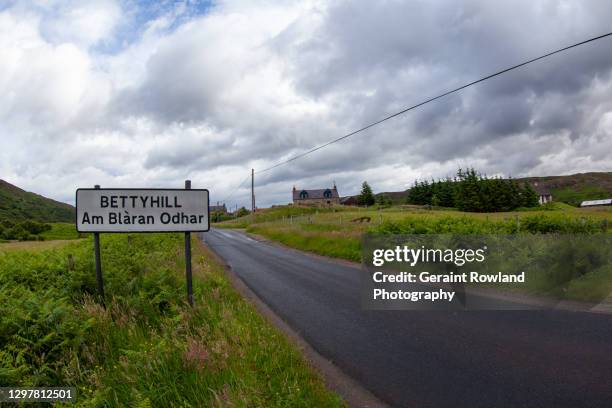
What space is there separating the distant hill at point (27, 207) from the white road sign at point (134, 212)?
13491 cm

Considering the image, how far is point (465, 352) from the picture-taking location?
6.47m

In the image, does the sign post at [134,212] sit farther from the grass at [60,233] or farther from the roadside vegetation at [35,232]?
the grass at [60,233]

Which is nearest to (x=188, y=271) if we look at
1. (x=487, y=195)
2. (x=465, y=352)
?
(x=465, y=352)

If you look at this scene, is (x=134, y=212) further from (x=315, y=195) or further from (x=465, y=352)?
(x=315, y=195)

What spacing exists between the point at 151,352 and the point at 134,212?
3.24 metres

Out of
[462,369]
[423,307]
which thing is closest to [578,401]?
[462,369]

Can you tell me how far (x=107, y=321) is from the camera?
6672 millimetres

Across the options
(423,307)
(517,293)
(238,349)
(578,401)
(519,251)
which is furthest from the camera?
(519,251)

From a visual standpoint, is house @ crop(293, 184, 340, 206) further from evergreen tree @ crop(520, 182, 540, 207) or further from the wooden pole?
the wooden pole

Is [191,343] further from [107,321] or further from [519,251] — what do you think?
[519,251]

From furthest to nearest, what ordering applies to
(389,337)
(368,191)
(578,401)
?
1. (368,191)
2. (389,337)
3. (578,401)

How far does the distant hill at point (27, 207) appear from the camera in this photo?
129750mm

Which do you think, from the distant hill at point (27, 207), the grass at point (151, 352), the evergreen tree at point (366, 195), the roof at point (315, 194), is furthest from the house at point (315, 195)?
the grass at point (151, 352)

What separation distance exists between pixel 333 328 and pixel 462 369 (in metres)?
2.89
